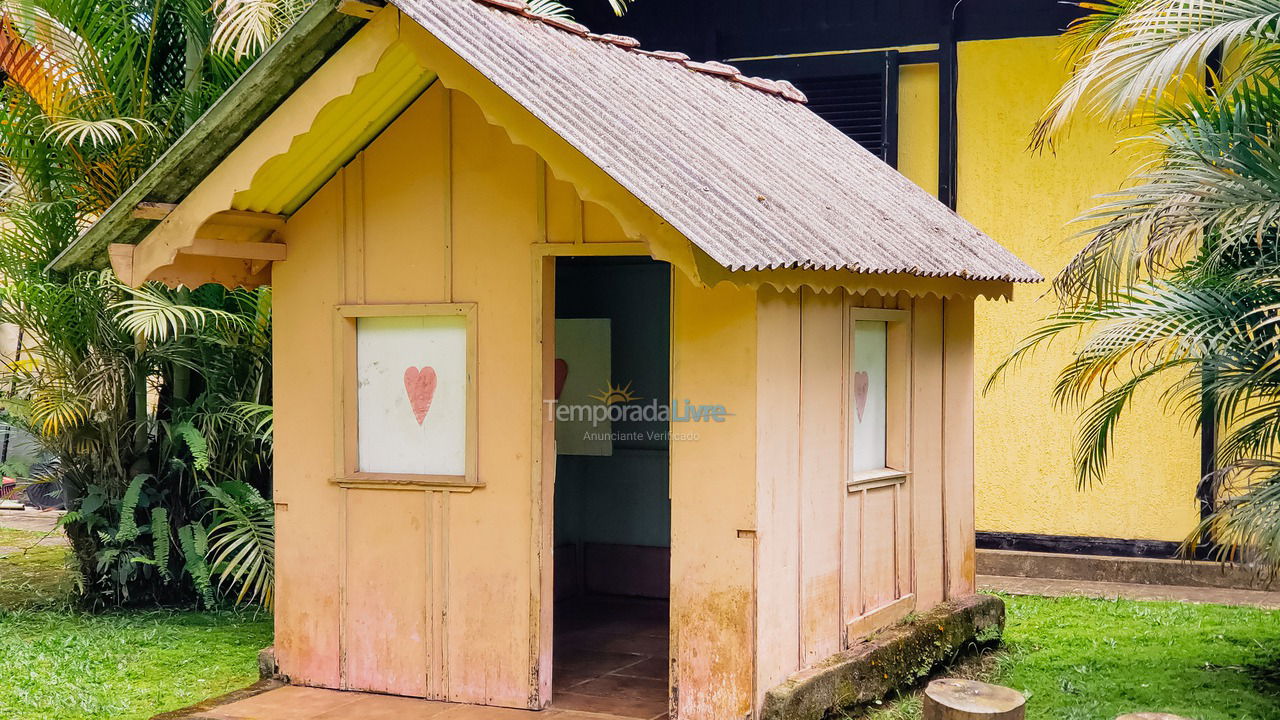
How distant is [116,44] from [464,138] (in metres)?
4.42

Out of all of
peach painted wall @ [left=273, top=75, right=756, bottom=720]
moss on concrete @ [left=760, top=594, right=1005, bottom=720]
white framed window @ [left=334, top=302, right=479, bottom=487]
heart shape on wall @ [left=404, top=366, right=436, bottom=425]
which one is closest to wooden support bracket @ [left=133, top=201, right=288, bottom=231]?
peach painted wall @ [left=273, top=75, right=756, bottom=720]

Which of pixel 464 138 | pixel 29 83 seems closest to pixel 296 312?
pixel 464 138

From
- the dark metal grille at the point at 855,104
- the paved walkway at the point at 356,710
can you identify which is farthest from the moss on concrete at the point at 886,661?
the dark metal grille at the point at 855,104

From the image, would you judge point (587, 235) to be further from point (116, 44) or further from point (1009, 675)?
point (116, 44)

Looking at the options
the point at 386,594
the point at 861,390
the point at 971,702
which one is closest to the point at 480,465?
the point at 386,594

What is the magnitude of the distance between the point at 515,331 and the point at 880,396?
7.67 feet

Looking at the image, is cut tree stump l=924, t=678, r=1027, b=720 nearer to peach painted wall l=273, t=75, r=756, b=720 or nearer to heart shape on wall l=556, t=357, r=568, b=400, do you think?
peach painted wall l=273, t=75, r=756, b=720

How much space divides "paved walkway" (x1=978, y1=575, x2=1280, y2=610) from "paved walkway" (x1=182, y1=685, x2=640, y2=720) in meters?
5.37

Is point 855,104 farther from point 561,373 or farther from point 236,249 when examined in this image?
point 236,249

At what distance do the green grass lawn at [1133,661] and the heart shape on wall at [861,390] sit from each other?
166 cm

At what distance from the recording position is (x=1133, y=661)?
8805 mm

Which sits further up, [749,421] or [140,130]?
[140,130]

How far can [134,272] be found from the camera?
7.19 m

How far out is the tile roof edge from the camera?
776 cm
